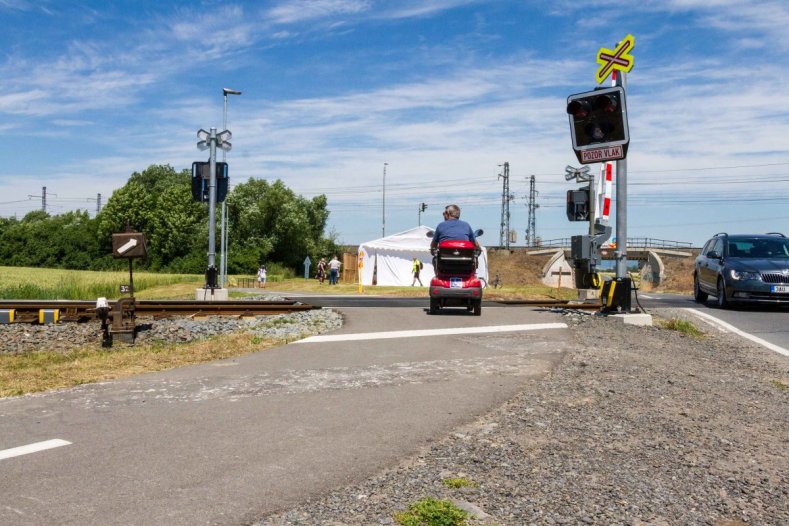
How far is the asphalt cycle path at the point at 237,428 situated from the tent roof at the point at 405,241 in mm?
33919

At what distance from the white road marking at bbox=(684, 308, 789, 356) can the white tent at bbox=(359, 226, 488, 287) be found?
27971 mm

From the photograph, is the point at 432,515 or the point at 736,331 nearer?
the point at 432,515

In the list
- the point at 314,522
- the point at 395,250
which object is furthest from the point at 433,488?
the point at 395,250

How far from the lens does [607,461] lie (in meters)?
4.02

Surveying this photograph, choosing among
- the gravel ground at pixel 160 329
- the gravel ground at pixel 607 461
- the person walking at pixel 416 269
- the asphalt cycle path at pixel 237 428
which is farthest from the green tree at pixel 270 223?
the gravel ground at pixel 607 461

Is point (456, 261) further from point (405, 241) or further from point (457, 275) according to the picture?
point (405, 241)

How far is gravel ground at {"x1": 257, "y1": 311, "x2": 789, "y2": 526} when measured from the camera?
328 cm

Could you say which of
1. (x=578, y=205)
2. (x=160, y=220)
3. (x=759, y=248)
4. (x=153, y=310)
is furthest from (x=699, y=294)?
(x=160, y=220)

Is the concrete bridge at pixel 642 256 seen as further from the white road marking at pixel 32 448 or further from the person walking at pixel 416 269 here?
the white road marking at pixel 32 448

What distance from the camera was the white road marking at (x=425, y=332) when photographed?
30.9 ft

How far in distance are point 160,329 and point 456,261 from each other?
5509 millimetres

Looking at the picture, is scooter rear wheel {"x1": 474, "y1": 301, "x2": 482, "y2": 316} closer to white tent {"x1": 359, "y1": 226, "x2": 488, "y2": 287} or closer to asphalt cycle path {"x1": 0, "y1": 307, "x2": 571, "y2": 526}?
asphalt cycle path {"x1": 0, "y1": 307, "x2": 571, "y2": 526}

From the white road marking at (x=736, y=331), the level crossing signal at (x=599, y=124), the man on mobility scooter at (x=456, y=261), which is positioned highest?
the level crossing signal at (x=599, y=124)

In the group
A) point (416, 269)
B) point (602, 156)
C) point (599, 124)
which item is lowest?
point (416, 269)
